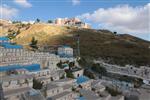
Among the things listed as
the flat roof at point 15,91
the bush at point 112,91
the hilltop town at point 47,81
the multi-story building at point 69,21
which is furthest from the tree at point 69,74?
the multi-story building at point 69,21

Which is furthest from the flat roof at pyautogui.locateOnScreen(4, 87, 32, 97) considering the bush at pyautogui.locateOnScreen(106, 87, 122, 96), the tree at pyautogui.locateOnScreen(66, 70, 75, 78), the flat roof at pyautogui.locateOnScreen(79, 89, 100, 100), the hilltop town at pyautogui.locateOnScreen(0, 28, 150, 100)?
the bush at pyautogui.locateOnScreen(106, 87, 122, 96)

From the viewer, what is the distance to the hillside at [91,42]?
40.6 meters

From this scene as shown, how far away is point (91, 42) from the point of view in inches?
1838

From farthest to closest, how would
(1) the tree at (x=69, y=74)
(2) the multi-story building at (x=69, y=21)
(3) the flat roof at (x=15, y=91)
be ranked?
1. (2) the multi-story building at (x=69, y=21)
2. (1) the tree at (x=69, y=74)
3. (3) the flat roof at (x=15, y=91)

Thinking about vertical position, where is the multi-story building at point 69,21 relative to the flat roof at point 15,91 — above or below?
above

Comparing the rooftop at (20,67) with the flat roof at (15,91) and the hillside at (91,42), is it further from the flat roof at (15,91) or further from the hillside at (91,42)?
the hillside at (91,42)

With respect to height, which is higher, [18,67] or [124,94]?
[18,67]

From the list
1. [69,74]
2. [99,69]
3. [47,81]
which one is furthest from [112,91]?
[99,69]

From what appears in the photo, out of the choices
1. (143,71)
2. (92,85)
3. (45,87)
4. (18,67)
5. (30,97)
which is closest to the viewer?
(30,97)

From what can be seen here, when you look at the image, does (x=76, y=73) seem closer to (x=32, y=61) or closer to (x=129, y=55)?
(x=32, y=61)

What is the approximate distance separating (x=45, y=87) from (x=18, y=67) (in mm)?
3716

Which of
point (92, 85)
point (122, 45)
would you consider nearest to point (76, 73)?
point (92, 85)

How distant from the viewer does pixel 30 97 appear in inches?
511

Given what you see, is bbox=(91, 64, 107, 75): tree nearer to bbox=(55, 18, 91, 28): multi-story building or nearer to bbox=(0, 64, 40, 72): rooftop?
bbox=(0, 64, 40, 72): rooftop
